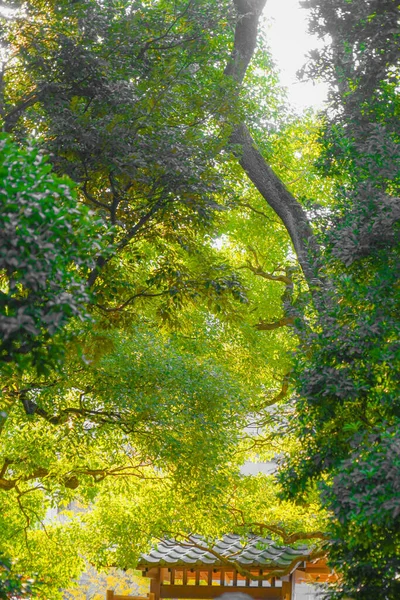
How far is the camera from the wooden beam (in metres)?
10.2

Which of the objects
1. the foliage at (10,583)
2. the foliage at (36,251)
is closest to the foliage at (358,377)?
the foliage at (10,583)

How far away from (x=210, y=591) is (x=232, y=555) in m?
0.64

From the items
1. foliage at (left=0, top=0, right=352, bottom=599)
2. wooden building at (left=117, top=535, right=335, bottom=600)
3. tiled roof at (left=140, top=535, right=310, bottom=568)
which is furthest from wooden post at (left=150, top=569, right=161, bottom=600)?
foliage at (left=0, top=0, right=352, bottom=599)

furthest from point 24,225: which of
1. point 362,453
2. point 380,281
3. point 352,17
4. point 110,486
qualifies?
Answer: point 110,486

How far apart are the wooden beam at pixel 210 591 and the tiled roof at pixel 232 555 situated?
1.39 feet

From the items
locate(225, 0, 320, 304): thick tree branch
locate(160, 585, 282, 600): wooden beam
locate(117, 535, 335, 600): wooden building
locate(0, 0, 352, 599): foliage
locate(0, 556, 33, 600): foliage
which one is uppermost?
locate(225, 0, 320, 304): thick tree branch

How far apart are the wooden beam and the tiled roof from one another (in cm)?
42

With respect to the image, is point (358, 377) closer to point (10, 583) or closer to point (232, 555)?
point (10, 583)

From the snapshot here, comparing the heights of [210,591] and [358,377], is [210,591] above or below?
below

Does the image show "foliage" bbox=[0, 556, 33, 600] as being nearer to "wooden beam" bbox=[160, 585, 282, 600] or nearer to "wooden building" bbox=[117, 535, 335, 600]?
"wooden building" bbox=[117, 535, 335, 600]

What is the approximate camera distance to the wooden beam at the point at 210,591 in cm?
1023

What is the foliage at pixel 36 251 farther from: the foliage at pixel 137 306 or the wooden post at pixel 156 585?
the wooden post at pixel 156 585

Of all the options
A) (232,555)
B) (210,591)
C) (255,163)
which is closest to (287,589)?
(232,555)

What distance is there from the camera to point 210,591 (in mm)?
10375
